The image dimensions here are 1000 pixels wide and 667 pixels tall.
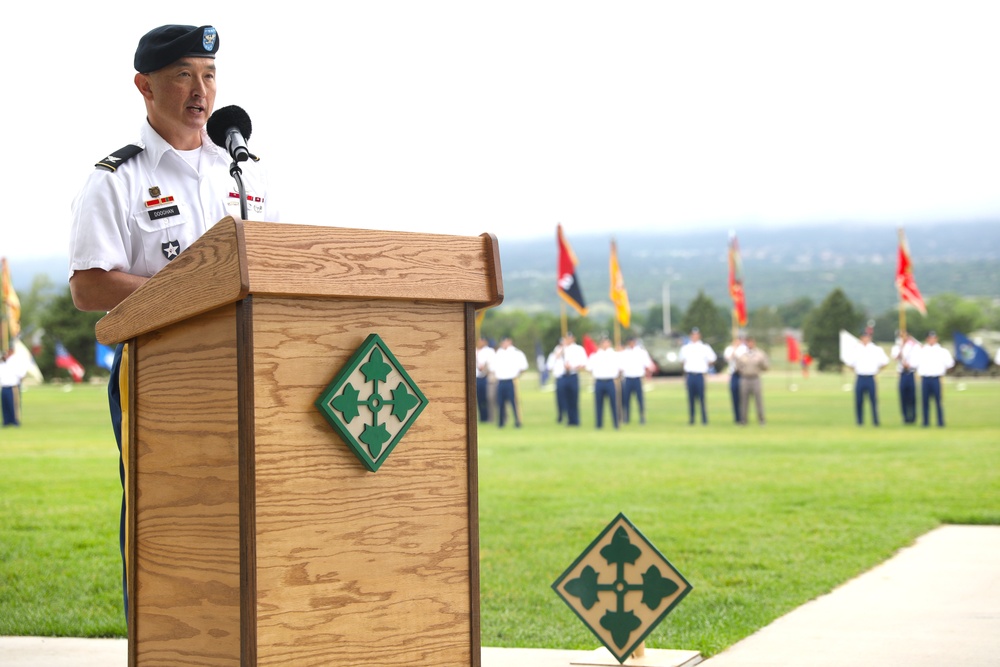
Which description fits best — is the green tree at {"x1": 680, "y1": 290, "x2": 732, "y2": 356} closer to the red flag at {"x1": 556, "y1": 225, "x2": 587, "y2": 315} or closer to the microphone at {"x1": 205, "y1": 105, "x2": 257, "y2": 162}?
the red flag at {"x1": 556, "y1": 225, "x2": 587, "y2": 315}

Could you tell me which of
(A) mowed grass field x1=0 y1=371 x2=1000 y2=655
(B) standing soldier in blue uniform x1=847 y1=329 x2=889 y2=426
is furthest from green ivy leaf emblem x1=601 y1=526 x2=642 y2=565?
(B) standing soldier in blue uniform x1=847 y1=329 x2=889 y2=426

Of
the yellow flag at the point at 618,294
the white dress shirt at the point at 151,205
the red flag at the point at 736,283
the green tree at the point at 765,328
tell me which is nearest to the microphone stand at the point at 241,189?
the white dress shirt at the point at 151,205

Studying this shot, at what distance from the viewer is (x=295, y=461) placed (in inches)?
89.0

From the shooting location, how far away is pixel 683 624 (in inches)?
211

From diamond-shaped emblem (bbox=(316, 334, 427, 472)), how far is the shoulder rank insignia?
3.38 feet

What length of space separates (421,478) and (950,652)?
9.04ft

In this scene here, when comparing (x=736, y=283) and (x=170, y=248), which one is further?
(x=736, y=283)

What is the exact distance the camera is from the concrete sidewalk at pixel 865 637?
4312mm

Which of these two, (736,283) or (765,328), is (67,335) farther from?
(765,328)

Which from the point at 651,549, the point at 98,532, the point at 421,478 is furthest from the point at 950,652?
the point at 98,532

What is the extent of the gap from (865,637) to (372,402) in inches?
122

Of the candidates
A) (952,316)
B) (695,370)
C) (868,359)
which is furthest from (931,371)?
(952,316)

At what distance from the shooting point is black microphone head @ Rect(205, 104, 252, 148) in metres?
2.89

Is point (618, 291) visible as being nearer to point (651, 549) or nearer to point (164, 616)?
point (651, 549)
